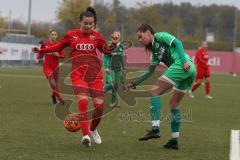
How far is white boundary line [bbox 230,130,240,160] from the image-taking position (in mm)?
8273

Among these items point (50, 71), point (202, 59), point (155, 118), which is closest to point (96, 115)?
point (155, 118)

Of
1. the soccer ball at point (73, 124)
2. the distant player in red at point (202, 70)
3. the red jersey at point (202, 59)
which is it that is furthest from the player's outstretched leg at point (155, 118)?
the red jersey at point (202, 59)

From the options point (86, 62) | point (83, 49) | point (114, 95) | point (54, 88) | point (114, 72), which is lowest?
point (114, 95)

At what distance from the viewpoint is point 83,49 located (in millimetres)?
9203

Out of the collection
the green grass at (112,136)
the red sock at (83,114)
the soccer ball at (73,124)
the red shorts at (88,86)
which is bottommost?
the green grass at (112,136)

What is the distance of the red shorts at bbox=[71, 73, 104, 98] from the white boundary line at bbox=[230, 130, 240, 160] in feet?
7.30

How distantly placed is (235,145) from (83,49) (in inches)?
111

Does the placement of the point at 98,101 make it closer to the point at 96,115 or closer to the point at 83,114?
the point at 96,115

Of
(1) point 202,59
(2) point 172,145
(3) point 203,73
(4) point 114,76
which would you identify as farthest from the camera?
(1) point 202,59

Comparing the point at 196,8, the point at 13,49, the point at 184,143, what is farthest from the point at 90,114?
the point at 196,8

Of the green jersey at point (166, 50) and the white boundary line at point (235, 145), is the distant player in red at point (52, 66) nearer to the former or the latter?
the white boundary line at point (235, 145)

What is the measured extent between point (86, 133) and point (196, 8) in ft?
318

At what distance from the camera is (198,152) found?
28.4 feet

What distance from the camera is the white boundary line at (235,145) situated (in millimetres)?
8273
